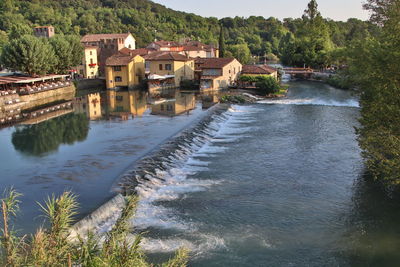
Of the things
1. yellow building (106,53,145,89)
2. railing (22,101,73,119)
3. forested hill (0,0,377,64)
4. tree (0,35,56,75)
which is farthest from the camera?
forested hill (0,0,377,64)

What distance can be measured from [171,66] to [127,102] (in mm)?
13509

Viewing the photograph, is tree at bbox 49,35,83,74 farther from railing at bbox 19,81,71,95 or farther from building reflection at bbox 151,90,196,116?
building reflection at bbox 151,90,196,116

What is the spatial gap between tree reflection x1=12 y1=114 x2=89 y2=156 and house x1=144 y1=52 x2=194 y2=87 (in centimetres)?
2348

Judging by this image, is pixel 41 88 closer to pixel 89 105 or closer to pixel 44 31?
pixel 89 105

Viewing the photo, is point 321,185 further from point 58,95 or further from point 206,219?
point 58,95

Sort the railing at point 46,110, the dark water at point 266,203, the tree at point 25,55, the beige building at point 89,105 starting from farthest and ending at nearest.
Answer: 1. the tree at point 25,55
2. the beige building at point 89,105
3. the railing at point 46,110
4. the dark water at point 266,203

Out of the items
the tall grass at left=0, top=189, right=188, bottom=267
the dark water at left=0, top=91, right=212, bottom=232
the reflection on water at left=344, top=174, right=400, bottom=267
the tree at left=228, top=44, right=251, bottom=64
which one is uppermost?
the tree at left=228, top=44, right=251, bottom=64

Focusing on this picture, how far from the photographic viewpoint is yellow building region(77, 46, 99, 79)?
64188 mm

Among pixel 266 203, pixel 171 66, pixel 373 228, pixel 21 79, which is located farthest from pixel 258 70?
pixel 373 228

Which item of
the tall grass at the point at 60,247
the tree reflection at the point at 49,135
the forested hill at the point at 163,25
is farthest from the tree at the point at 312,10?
the tall grass at the point at 60,247

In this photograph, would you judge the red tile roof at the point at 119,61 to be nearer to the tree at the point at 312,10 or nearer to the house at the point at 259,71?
the house at the point at 259,71

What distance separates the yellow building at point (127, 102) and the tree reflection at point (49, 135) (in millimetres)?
5315

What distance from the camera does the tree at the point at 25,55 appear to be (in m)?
48.5

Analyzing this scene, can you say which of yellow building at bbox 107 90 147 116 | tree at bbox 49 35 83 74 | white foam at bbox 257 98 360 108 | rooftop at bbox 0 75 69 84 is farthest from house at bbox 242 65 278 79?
rooftop at bbox 0 75 69 84
